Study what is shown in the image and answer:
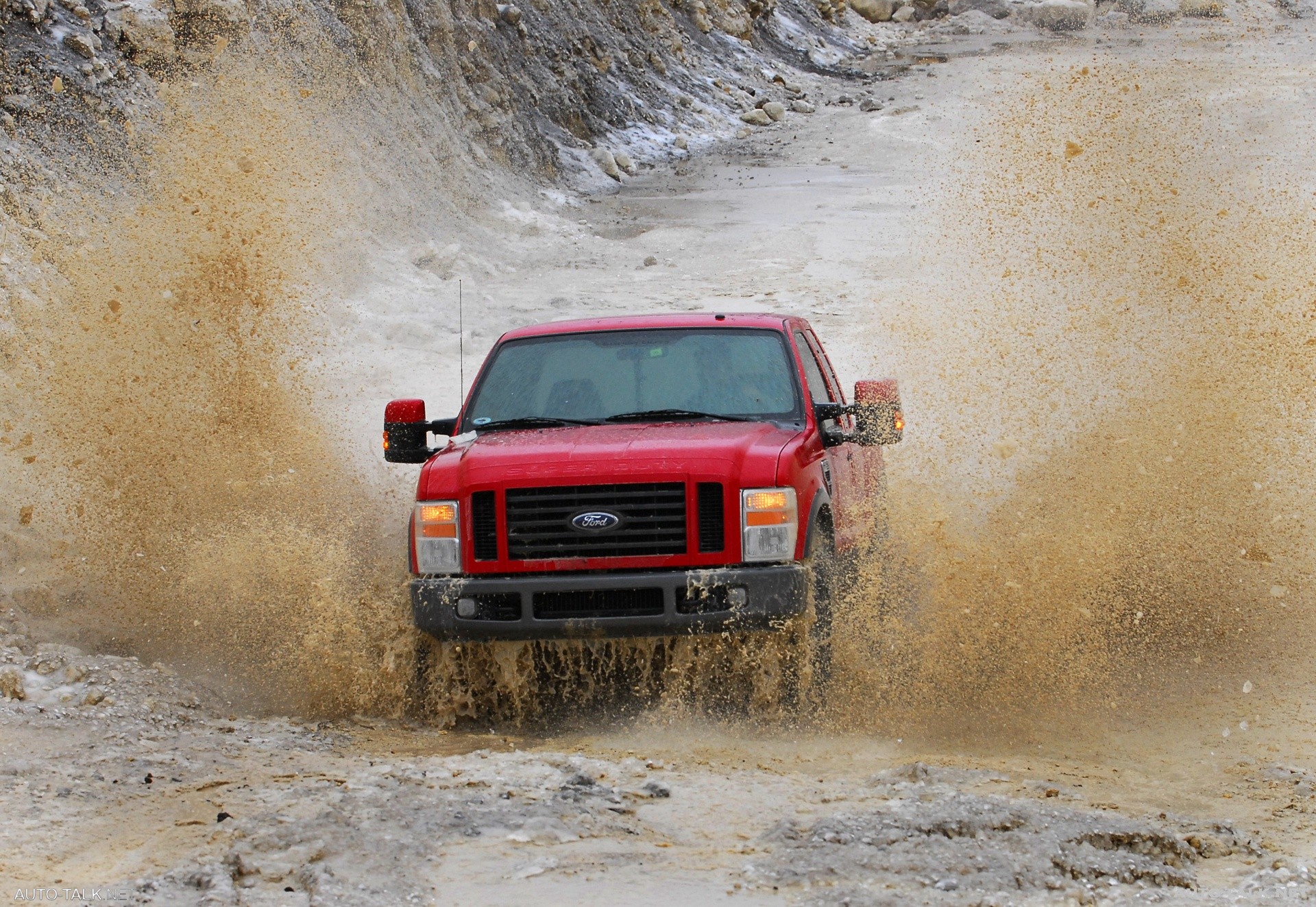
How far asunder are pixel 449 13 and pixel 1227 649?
1977 cm

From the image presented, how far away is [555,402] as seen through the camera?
7.21m

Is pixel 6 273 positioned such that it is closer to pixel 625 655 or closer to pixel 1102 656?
pixel 625 655

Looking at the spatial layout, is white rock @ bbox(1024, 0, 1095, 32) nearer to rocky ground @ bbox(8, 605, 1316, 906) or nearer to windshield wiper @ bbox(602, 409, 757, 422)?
windshield wiper @ bbox(602, 409, 757, 422)

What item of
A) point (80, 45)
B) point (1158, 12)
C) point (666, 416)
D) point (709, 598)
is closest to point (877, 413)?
point (666, 416)

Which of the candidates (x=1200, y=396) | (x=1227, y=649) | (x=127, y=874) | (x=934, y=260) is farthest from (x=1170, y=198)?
(x=127, y=874)

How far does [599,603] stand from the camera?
20.3ft

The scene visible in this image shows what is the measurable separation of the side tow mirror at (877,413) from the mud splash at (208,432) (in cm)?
232

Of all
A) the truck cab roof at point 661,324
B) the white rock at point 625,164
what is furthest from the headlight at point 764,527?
the white rock at point 625,164

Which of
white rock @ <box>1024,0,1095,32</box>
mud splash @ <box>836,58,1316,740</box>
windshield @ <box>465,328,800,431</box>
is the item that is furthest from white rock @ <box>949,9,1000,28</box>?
windshield @ <box>465,328,800,431</box>

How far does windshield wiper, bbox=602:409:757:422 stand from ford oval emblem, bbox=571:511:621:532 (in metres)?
0.87

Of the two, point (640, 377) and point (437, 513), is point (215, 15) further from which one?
point (437, 513)

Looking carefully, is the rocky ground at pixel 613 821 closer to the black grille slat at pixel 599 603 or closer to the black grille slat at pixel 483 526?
the black grille slat at pixel 599 603

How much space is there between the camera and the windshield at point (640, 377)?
23.4 feet
